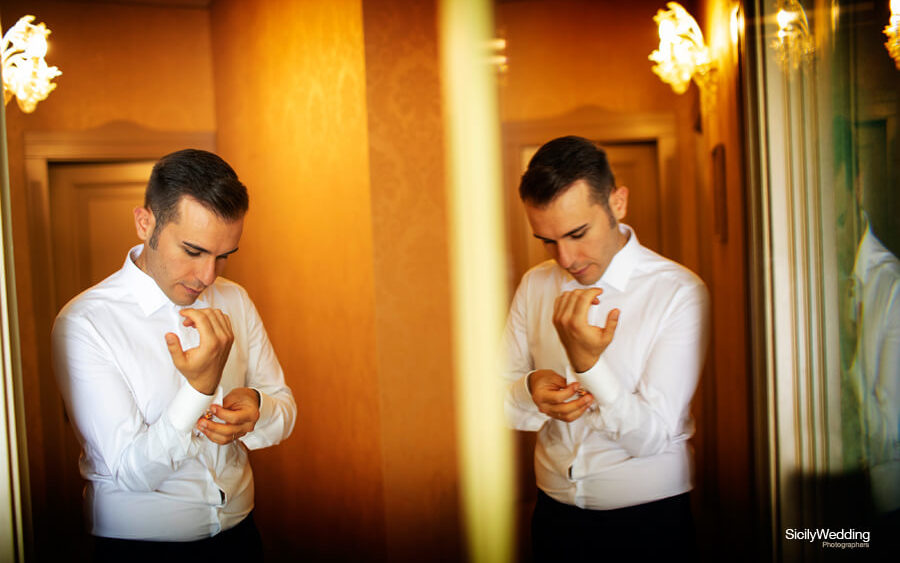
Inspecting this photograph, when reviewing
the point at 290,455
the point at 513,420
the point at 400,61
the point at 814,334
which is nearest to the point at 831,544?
the point at 814,334

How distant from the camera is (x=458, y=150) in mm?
1913

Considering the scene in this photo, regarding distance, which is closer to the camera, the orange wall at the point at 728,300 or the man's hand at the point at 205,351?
the man's hand at the point at 205,351

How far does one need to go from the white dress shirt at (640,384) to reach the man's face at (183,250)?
72cm

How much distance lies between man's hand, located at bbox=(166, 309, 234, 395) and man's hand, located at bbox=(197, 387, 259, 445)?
0.35ft

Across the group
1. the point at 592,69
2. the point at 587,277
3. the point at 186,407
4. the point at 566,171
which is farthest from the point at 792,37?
the point at 186,407

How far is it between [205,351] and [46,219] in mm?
460

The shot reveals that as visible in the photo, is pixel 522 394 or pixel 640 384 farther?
pixel 522 394

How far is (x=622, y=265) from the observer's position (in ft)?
5.02

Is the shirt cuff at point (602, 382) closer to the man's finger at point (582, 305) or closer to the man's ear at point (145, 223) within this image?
the man's finger at point (582, 305)

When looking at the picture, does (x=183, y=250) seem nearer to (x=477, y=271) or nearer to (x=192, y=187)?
(x=192, y=187)

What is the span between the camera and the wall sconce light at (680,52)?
155cm

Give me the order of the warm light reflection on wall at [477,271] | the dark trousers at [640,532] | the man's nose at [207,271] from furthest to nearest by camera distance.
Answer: the warm light reflection on wall at [477,271], the dark trousers at [640,532], the man's nose at [207,271]

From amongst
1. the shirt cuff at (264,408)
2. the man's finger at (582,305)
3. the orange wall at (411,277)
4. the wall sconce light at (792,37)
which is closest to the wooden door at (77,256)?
the shirt cuff at (264,408)

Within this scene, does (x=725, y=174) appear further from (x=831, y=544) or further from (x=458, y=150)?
(x=831, y=544)
